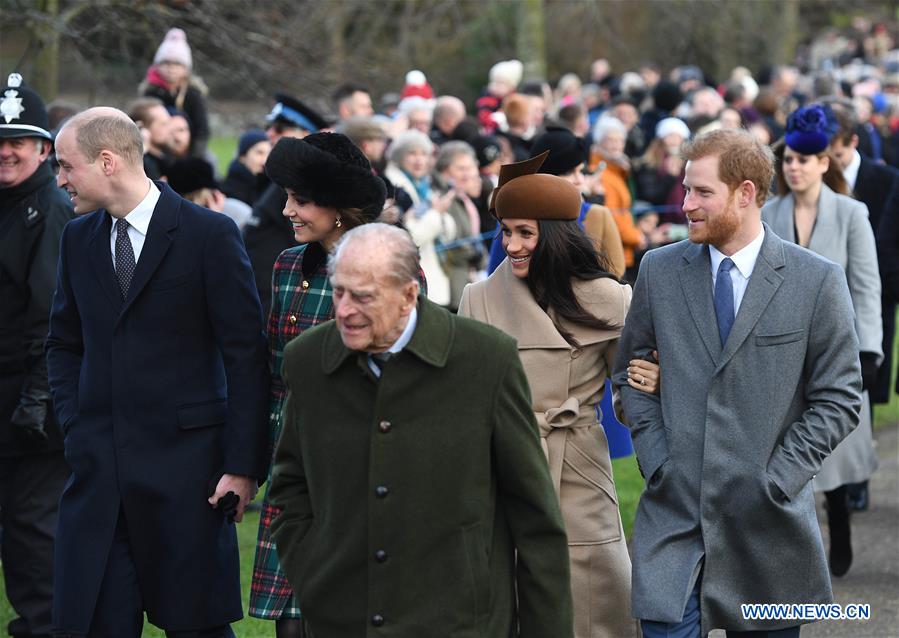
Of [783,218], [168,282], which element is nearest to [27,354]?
[168,282]

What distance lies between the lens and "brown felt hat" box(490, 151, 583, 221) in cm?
555

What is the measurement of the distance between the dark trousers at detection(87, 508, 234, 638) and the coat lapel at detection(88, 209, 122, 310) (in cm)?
76

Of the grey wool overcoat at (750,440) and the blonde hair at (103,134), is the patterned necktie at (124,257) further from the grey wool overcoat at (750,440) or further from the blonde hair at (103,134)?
the grey wool overcoat at (750,440)

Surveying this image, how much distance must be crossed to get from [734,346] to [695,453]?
14.6 inches

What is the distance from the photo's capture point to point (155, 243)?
5.39 meters

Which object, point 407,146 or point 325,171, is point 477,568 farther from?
point 407,146

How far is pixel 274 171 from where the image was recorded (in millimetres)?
5297

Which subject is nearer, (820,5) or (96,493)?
(96,493)

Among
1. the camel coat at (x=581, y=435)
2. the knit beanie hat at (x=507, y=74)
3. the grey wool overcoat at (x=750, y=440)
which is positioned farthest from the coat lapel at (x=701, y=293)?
the knit beanie hat at (x=507, y=74)

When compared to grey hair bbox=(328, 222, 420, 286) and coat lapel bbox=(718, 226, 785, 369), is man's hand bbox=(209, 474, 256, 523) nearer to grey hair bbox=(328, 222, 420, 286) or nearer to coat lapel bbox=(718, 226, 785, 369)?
grey hair bbox=(328, 222, 420, 286)

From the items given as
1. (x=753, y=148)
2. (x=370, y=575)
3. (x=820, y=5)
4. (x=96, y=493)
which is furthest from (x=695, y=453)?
(x=820, y=5)

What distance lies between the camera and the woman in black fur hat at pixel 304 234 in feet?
17.4

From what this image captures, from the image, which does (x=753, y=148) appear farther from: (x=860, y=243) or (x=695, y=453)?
(x=860, y=243)

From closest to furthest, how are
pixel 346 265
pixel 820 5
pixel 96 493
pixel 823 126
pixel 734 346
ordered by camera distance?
pixel 346 265 → pixel 734 346 → pixel 96 493 → pixel 823 126 → pixel 820 5
